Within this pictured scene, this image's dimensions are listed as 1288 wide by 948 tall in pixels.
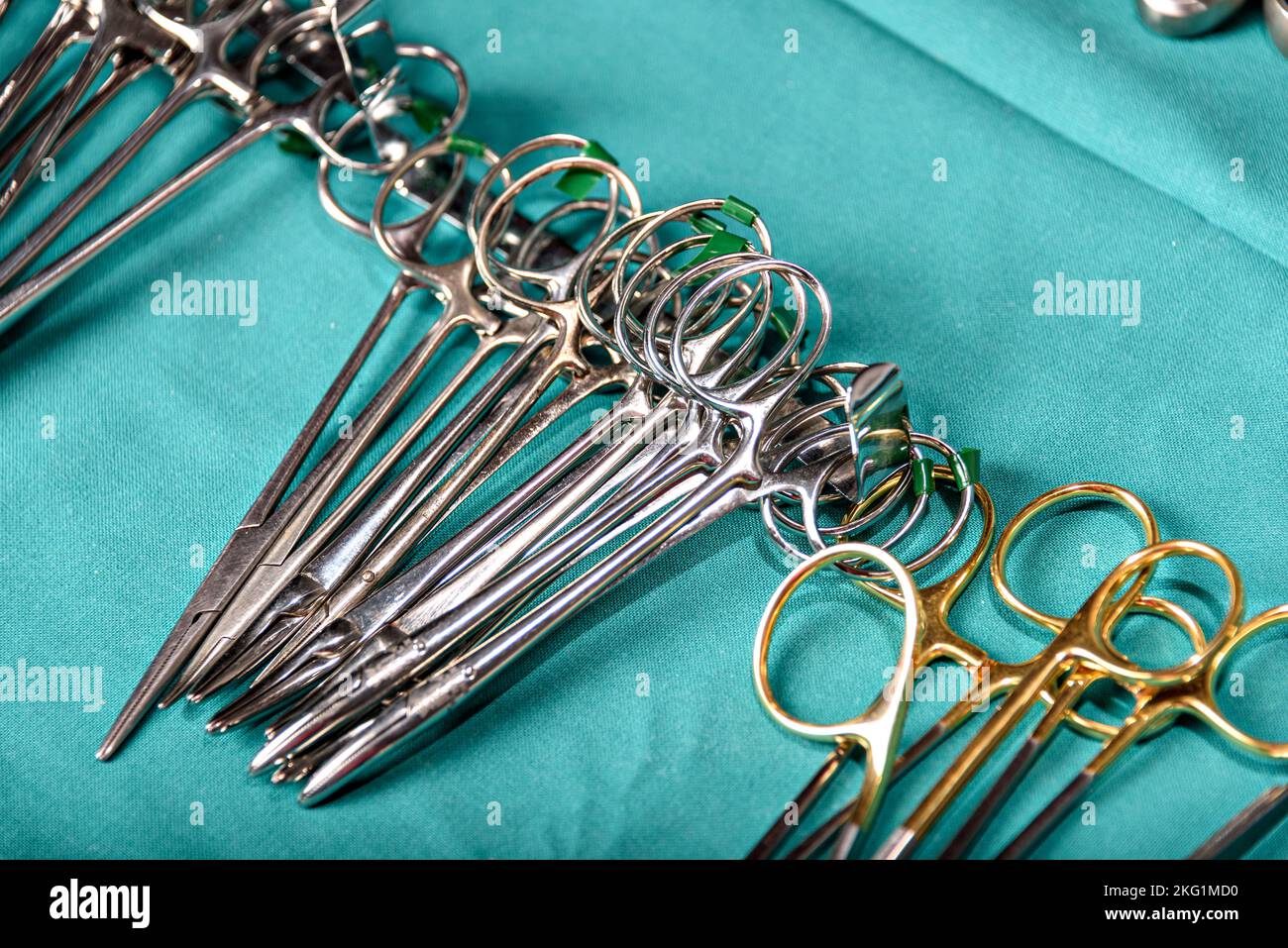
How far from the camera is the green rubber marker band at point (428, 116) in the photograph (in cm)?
117

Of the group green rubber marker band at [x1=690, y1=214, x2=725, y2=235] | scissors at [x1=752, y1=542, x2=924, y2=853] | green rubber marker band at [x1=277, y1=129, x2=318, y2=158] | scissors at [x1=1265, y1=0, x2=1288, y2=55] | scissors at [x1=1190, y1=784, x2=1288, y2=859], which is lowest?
scissors at [x1=1190, y1=784, x2=1288, y2=859]

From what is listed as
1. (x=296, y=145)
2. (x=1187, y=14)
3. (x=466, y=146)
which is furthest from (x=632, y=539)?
(x=1187, y=14)

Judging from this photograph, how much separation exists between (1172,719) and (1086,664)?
8 cm

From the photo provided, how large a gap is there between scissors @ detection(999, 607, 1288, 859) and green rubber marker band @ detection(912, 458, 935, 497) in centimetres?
20

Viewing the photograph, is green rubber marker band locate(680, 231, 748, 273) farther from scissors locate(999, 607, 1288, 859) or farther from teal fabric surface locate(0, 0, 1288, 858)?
scissors locate(999, 607, 1288, 859)

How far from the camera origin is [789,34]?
130 centimetres

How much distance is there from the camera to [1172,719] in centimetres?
85

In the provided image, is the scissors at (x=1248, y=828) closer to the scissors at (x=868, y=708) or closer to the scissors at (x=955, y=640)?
the scissors at (x=955, y=640)

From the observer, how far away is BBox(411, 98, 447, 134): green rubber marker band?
1172 mm

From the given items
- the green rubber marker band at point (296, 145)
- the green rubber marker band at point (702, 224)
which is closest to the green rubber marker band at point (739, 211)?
the green rubber marker band at point (702, 224)

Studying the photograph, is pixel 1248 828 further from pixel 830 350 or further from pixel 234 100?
pixel 234 100

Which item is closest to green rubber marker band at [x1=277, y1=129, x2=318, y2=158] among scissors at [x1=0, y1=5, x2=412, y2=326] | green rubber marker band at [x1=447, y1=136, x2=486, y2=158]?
scissors at [x1=0, y1=5, x2=412, y2=326]

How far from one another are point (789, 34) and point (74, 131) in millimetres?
720
